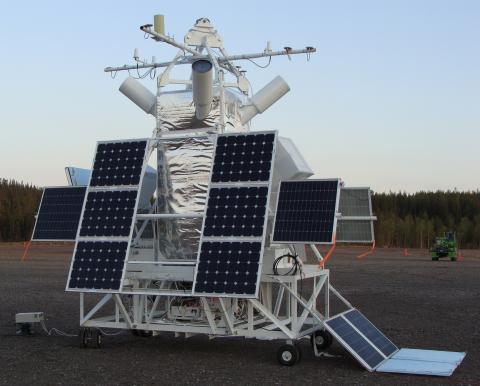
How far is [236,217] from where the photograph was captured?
12.2 m

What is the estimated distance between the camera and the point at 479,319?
1811 cm

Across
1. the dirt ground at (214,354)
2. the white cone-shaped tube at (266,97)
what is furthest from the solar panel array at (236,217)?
the white cone-shaped tube at (266,97)

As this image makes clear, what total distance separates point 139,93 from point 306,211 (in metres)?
4.91

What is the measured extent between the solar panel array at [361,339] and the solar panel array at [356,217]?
1967 mm

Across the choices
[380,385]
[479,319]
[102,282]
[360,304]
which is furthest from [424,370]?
[360,304]

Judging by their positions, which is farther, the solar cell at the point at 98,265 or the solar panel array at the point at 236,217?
the solar cell at the point at 98,265

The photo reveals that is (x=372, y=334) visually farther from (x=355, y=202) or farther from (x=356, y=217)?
(x=355, y=202)

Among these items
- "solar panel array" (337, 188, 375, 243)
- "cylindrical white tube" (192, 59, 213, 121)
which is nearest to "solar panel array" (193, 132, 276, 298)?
"cylindrical white tube" (192, 59, 213, 121)

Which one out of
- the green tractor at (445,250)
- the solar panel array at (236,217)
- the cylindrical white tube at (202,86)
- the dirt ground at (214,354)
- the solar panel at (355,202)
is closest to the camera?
the dirt ground at (214,354)

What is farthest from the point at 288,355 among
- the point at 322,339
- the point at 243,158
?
the point at 243,158

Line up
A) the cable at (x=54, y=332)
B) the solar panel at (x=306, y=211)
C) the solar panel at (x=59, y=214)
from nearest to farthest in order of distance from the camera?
the solar panel at (x=306, y=211), the solar panel at (x=59, y=214), the cable at (x=54, y=332)

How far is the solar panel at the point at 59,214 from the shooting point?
1460cm

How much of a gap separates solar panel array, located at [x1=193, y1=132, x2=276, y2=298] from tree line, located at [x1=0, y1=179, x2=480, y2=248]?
2362 inches

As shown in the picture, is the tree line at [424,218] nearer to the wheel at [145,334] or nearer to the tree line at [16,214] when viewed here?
the tree line at [16,214]
